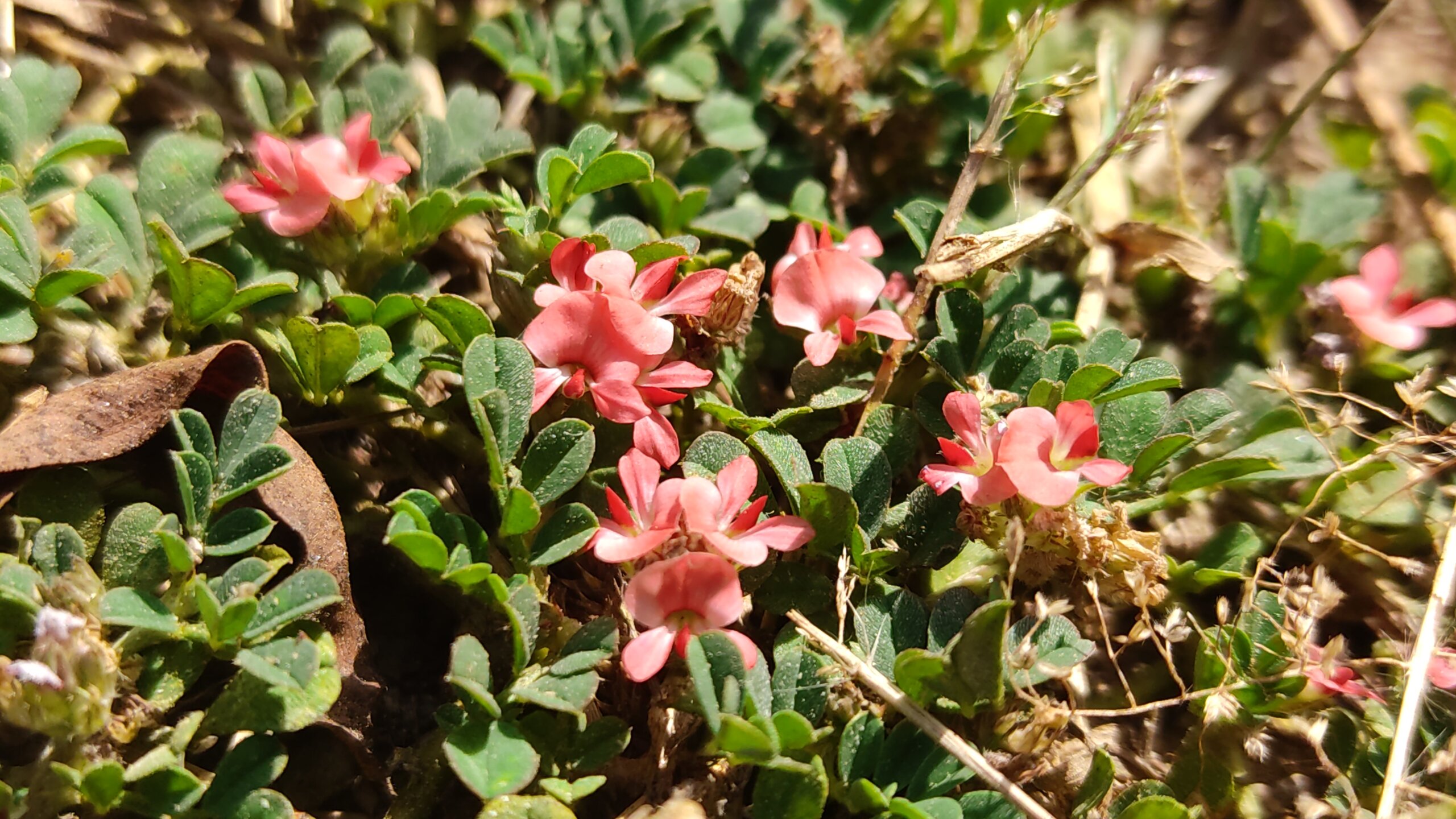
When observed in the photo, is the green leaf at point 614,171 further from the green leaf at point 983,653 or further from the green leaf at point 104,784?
the green leaf at point 104,784

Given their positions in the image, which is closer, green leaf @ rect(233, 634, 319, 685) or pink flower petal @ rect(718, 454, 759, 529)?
green leaf @ rect(233, 634, 319, 685)

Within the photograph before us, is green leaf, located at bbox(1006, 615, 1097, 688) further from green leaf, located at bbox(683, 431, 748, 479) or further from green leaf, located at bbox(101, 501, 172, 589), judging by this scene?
green leaf, located at bbox(101, 501, 172, 589)

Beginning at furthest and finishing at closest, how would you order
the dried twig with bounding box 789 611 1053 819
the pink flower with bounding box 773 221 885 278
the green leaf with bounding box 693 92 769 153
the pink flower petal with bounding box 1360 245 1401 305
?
Answer: the green leaf with bounding box 693 92 769 153
the pink flower petal with bounding box 1360 245 1401 305
the pink flower with bounding box 773 221 885 278
the dried twig with bounding box 789 611 1053 819

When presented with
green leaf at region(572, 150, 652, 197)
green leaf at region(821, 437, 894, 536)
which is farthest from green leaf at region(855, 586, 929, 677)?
green leaf at region(572, 150, 652, 197)

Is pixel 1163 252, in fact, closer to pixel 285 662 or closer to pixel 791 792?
pixel 791 792

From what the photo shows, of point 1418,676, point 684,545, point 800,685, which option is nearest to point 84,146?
point 684,545

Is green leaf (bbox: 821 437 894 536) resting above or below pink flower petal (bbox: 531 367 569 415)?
below

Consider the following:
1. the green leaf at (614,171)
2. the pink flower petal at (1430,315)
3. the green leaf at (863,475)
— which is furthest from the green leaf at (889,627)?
the pink flower petal at (1430,315)
